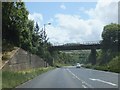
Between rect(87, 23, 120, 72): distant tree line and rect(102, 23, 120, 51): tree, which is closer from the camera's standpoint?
rect(87, 23, 120, 72): distant tree line

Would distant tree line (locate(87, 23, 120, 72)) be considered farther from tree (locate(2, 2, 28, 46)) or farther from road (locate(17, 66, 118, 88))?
road (locate(17, 66, 118, 88))

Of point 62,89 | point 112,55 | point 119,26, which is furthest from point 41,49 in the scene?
point 62,89

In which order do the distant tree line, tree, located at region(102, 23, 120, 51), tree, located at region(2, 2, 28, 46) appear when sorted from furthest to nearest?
tree, located at region(102, 23, 120, 51) < the distant tree line < tree, located at region(2, 2, 28, 46)

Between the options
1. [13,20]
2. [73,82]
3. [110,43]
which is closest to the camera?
[73,82]

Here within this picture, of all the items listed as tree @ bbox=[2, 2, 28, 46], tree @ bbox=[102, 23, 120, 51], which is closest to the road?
tree @ bbox=[2, 2, 28, 46]

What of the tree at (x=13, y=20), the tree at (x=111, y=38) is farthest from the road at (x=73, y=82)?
the tree at (x=111, y=38)

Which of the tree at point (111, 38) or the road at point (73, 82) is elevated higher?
the tree at point (111, 38)

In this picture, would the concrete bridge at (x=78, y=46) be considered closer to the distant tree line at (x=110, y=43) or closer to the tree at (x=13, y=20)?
the distant tree line at (x=110, y=43)

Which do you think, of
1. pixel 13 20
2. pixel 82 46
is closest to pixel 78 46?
pixel 82 46

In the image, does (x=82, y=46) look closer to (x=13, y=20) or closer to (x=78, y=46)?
(x=78, y=46)

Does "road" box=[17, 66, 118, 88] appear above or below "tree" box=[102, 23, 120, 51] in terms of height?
below

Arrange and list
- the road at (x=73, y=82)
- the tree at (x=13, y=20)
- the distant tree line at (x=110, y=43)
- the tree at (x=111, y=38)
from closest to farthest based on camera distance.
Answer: the road at (x=73, y=82)
the tree at (x=13, y=20)
the distant tree line at (x=110, y=43)
the tree at (x=111, y=38)

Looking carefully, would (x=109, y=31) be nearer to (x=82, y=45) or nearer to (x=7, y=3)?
(x=82, y=45)

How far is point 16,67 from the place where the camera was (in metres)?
44.6
